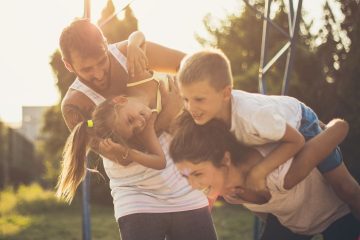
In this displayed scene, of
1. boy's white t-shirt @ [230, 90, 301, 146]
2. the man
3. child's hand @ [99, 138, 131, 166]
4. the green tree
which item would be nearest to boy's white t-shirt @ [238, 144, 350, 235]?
boy's white t-shirt @ [230, 90, 301, 146]

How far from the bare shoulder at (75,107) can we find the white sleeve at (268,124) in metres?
0.96

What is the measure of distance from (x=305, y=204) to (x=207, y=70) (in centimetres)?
67

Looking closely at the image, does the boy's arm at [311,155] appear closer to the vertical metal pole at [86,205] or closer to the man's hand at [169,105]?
the man's hand at [169,105]

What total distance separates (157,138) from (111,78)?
361 millimetres

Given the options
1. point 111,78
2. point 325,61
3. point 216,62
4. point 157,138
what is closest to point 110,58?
point 111,78

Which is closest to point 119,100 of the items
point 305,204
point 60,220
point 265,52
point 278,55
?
point 305,204

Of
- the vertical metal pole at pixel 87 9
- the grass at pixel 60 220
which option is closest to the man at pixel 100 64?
the vertical metal pole at pixel 87 9

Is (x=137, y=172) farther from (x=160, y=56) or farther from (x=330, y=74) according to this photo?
(x=330, y=74)

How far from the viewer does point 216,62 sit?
2193mm

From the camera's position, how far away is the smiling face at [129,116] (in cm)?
264

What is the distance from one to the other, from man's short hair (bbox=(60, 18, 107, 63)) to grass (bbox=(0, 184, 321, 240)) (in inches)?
199

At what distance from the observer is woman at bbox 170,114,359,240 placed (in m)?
2.11

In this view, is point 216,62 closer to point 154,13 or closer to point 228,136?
point 228,136

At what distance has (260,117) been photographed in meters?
2.05
